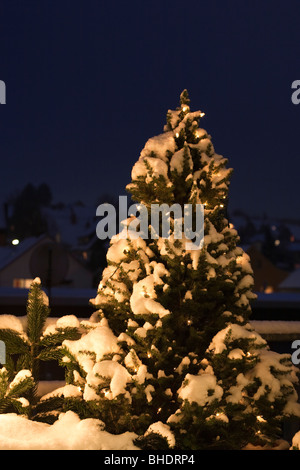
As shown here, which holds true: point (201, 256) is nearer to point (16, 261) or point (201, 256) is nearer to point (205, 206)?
point (205, 206)

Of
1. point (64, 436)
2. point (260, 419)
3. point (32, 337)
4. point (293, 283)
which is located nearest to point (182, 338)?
point (260, 419)

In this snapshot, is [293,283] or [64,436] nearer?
[64,436]

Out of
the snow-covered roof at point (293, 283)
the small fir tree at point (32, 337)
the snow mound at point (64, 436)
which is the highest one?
the small fir tree at point (32, 337)

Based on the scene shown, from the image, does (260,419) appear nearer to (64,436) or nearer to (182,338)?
(182,338)

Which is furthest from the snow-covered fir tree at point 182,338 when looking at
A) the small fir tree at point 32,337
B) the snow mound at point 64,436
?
the small fir tree at point 32,337

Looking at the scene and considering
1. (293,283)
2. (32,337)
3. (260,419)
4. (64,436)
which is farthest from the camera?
(293,283)

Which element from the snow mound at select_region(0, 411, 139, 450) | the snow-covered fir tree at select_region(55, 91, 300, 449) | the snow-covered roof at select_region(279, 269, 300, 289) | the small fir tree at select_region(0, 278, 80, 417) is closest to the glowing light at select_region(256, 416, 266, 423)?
the snow-covered fir tree at select_region(55, 91, 300, 449)

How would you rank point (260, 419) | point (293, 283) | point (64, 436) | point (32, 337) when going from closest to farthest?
point (64, 436) < point (260, 419) < point (32, 337) < point (293, 283)

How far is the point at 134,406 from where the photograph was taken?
11.1ft

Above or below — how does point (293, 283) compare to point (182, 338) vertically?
below

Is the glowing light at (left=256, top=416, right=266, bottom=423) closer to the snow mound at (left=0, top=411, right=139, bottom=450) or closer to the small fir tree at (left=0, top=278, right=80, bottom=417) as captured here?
the snow mound at (left=0, top=411, right=139, bottom=450)

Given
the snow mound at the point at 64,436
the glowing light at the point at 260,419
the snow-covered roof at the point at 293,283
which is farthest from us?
the snow-covered roof at the point at 293,283

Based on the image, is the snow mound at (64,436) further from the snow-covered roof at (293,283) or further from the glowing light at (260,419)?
the snow-covered roof at (293,283)

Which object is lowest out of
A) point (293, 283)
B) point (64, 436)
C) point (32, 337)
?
point (293, 283)
